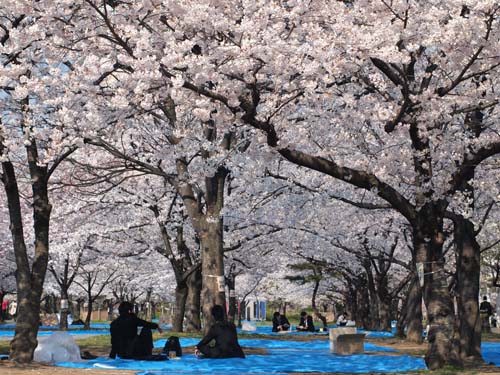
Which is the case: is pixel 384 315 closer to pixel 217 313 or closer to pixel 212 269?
pixel 212 269

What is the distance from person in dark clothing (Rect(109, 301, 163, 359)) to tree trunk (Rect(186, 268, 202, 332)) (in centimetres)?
1465

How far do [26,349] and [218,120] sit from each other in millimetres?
6298

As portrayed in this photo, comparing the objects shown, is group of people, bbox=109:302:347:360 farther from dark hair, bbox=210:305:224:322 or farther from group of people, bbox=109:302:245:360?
dark hair, bbox=210:305:224:322

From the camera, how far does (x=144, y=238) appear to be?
35938 millimetres

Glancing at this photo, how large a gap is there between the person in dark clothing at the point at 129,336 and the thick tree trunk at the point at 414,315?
13585mm

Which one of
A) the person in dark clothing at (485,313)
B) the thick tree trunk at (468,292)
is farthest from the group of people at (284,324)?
the thick tree trunk at (468,292)

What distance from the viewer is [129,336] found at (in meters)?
17.2

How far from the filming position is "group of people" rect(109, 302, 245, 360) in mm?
16969

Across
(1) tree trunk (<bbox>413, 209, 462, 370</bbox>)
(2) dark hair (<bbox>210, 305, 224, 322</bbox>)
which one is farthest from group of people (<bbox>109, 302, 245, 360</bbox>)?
(1) tree trunk (<bbox>413, 209, 462, 370</bbox>)

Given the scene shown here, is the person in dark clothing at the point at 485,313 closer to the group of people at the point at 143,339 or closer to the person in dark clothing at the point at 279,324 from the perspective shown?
the person in dark clothing at the point at 279,324

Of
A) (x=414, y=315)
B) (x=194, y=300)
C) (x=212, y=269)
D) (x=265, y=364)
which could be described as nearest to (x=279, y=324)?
(x=194, y=300)

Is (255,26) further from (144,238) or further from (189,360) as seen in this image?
(144,238)

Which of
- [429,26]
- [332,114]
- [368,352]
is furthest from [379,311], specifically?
[429,26]

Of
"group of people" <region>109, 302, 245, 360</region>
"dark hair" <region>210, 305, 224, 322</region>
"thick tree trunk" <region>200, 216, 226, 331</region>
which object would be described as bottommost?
"group of people" <region>109, 302, 245, 360</region>
